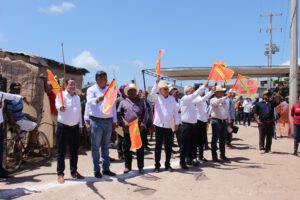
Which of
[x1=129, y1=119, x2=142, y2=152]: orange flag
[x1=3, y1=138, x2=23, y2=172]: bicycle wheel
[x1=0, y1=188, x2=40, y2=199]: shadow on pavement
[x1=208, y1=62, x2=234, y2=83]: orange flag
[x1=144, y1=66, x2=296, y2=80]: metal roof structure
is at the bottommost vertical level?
[x1=0, y1=188, x2=40, y2=199]: shadow on pavement

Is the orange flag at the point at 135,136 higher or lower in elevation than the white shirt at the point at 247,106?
lower

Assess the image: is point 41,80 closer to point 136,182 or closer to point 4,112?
point 4,112

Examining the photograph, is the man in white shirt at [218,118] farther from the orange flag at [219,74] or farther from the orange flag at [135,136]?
the orange flag at [135,136]

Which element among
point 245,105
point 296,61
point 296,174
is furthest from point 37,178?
point 245,105

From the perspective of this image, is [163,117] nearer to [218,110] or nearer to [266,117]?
[218,110]

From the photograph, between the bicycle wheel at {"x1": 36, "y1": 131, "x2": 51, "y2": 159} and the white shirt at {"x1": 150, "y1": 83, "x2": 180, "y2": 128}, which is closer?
the white shirt at {"x1": 150, "y1": 83, "x2": 180, "y2": 128}

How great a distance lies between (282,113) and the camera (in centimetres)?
1859

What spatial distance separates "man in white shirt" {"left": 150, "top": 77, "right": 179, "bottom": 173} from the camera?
8609mm

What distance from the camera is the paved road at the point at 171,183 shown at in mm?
6914

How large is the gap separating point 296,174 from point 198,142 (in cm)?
245

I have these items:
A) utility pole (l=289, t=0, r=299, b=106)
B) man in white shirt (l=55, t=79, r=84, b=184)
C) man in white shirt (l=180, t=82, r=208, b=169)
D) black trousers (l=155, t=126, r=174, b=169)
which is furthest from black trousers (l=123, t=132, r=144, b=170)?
utility pole (l=289, t=0, r=299, b=106)

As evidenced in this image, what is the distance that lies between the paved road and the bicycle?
305 mm

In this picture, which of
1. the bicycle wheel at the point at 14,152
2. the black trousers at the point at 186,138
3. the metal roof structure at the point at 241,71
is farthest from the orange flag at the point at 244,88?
→ the metal roof structure at the point at 241,71

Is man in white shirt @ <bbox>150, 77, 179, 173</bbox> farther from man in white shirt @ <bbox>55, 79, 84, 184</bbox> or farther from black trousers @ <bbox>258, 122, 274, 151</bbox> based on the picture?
black trousers @ <bbox>258, 122, 274, 151</bbox>
